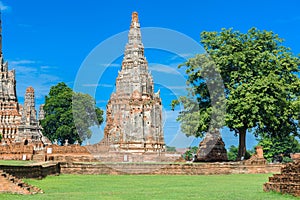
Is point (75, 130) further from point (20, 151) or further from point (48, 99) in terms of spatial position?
point (20, 151)

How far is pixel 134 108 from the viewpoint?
48031 millimetres

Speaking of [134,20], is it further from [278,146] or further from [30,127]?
[278,146]

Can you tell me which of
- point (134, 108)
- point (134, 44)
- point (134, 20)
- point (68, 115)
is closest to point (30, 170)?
point (134, 108)

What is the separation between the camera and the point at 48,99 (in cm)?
7188

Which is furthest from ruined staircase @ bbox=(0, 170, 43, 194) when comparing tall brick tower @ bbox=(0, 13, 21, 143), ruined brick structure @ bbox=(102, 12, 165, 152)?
tall brick tower @ bbox=(0, 13, 21, 143)

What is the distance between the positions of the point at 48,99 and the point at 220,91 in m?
47.2

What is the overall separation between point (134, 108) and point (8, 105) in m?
29.4

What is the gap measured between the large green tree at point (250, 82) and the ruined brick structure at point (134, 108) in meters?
16.5

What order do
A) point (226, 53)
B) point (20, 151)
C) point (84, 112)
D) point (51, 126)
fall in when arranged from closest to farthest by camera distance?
point (226, 53) < point (20, 151) < point (84, 112) < point (51, 126)

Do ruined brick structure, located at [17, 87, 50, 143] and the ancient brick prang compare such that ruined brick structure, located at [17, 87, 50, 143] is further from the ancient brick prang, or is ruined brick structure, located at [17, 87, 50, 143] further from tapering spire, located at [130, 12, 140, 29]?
tapering spire, located at [130, 12, 140, 29]

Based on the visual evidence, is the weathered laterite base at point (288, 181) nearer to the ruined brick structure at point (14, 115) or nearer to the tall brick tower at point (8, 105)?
the ruined brick structure at point (14, 115)

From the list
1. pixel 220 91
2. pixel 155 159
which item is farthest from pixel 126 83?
pixel 220 91

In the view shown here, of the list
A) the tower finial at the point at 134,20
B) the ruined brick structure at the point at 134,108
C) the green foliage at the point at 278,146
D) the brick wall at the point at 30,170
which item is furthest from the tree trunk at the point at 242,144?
the green foliage at the point at 278,146

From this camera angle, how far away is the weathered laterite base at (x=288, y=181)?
13737 millimetres
